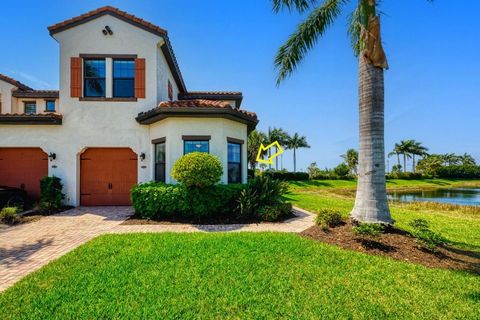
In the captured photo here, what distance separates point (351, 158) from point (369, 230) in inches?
2086

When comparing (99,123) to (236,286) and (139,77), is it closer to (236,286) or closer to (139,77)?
(139,77)

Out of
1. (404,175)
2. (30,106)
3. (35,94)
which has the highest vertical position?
(35,94)

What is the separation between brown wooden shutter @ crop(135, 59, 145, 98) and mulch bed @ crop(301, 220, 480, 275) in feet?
31.2

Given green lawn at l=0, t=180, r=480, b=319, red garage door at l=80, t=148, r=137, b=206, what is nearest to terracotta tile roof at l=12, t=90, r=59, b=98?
red garage door at l=80, t=148, r=137, b=206

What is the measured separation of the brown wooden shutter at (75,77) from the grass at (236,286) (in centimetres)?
840

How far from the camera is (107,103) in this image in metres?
11.1

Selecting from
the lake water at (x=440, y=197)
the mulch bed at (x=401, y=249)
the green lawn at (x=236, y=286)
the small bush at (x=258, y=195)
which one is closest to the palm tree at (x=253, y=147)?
the lake water at (x=440, y=197)

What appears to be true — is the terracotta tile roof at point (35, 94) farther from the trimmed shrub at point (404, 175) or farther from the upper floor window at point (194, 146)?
the trimmed shrub at point (404, 175)

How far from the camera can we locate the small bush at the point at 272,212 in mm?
8633

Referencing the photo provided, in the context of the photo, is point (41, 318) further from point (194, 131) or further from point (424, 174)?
point (424, 174)

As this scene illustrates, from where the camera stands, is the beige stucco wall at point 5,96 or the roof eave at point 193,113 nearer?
the roof eave at point 193,113

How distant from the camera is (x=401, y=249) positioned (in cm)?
550

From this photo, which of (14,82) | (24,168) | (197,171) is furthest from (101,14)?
(14,82)

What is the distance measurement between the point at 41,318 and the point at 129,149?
9.14m
